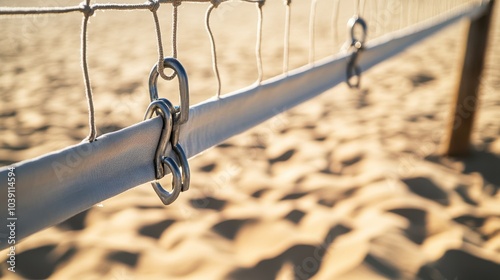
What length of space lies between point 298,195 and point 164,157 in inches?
61.7

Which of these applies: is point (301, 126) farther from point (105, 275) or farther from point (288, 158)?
point (105, 275)

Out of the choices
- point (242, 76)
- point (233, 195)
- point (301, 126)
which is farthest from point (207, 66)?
point (233, 195)

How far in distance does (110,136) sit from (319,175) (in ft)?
6.20

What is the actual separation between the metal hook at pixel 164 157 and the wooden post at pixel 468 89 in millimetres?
2416

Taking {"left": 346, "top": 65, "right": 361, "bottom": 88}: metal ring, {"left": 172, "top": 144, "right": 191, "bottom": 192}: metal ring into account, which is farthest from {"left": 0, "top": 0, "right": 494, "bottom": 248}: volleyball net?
{"left": 346, "top": 65, "right": 361, "bottom": 88}: metal ring

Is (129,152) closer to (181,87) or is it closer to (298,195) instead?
(181,87)

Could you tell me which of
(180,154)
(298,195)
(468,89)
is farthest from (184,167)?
(468,89)

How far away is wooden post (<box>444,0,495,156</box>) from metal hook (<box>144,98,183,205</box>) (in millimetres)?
2416

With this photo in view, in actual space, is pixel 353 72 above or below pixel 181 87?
below

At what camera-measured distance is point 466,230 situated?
1.95 m

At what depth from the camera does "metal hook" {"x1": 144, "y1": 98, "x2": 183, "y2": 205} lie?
0.71 meters

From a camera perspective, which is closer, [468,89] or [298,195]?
[298,195]

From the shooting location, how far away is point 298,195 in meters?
2.24

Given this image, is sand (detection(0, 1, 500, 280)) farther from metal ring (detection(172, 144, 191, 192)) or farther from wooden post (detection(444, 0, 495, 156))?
metal ring (detection(172, 144, 191, 192))
